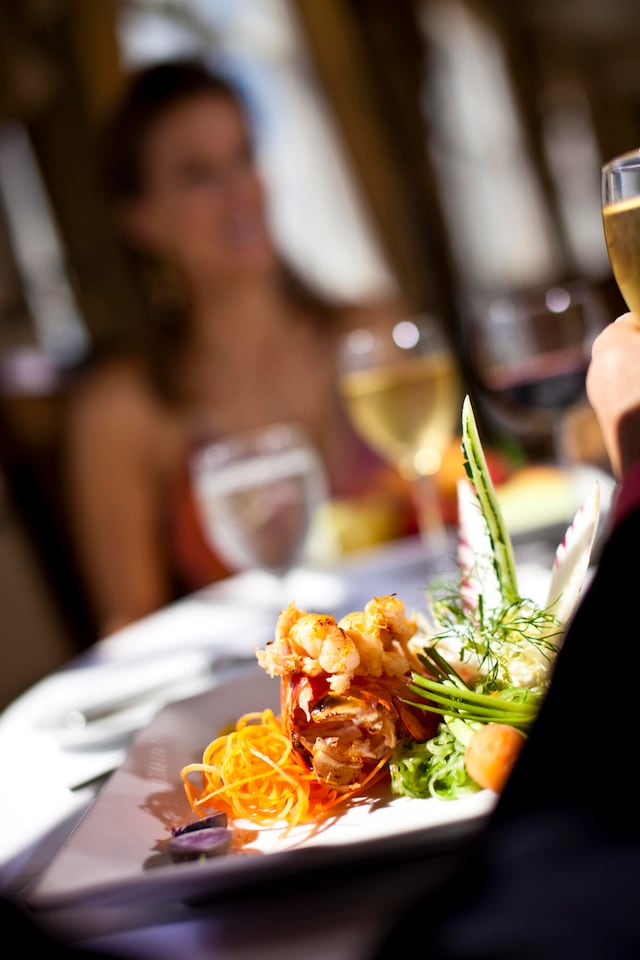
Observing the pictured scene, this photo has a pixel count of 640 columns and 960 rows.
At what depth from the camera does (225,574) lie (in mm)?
2721

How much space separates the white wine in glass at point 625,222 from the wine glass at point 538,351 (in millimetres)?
645

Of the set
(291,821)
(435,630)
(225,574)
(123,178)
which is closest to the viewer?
(291,821)

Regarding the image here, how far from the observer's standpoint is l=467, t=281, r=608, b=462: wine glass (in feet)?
3.93

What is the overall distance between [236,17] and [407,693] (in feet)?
14.9

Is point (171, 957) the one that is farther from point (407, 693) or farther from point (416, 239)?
point (416, 239)

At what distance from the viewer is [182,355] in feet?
11.2

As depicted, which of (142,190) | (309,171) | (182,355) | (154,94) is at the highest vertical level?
(154,94)

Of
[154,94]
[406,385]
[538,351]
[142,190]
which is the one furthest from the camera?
[142,190]

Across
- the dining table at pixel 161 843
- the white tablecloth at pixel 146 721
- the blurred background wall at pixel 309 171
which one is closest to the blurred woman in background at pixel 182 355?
the blurred background wall at pixel 309 171

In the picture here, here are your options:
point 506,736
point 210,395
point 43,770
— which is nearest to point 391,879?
point 506,736

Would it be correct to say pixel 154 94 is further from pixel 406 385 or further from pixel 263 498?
pixel 263 498

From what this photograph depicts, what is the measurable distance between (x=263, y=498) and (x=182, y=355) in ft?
7.34

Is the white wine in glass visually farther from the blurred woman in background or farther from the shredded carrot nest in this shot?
the blurred woman in background

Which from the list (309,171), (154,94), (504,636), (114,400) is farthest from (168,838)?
(309,171)
